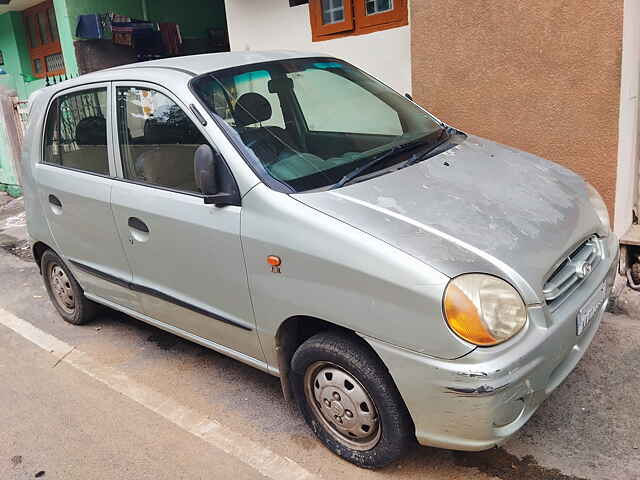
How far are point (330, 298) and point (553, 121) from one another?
106 inches

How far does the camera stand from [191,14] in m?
11.1

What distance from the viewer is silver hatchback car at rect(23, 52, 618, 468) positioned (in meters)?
2.34

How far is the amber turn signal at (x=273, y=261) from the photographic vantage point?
8.95 feet

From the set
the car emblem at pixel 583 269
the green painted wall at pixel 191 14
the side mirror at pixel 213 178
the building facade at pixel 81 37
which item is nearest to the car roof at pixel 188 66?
the side mirror at pixel 213 178

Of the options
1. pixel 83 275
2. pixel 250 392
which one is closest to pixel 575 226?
pixel 250 392

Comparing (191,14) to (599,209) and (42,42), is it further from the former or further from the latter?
(599,209)

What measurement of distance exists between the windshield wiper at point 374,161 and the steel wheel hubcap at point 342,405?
33.3 inches

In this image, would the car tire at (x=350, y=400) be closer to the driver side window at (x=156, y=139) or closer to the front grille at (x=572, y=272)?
the front grille at (x=572, y=272)

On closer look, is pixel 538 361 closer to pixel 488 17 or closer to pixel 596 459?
pixel 596 459

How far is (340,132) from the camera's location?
11.3ft

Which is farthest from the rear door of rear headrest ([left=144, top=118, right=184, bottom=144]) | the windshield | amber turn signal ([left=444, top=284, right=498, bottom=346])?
amber turn signal ([left=444, top=284, right=498, bottom=346])

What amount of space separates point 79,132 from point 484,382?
3008mm

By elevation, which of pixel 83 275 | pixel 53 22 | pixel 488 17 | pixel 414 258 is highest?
pixel 53 22

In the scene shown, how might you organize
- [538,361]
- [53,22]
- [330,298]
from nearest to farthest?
[538,361] < [330,298] < [53,22]
